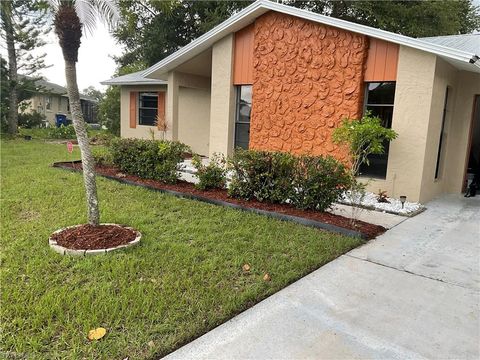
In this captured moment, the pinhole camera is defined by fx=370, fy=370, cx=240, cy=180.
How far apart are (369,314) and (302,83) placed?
22.9 feet

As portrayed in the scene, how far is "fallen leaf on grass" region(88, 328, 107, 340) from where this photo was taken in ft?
8.92

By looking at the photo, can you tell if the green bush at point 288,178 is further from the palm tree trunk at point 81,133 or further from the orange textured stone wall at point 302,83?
the palm tree trunk at point 81,133

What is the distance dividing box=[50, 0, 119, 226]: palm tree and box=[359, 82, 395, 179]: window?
587cm

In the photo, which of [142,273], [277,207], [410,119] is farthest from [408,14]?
[142,273]

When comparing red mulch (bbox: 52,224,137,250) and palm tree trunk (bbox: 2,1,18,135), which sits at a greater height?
palm tree trunk (bbox: 2,1,18,135)

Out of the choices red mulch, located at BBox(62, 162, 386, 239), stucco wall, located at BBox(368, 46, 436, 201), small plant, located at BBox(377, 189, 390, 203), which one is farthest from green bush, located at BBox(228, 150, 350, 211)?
stucco wall, located at BBox(368, 46, 436, 201)

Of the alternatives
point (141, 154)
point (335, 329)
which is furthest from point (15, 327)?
point (141, 154)

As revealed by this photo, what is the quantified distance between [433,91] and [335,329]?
622 centimetres

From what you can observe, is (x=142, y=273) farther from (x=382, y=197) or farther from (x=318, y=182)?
(x=382, y=197)

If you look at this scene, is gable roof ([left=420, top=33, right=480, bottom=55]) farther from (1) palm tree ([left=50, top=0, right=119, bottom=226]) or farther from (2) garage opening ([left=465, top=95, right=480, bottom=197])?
(1) palm tree ([left=50, top=0, right=119, bottom=226])

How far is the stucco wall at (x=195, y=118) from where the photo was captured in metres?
14.7

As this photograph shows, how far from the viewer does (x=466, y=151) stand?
9148mm

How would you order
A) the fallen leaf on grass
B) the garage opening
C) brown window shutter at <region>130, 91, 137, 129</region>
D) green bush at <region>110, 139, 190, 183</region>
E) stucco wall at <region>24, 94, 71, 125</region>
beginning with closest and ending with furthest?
1. the fallen leaf on grass
2. green bush at <region>110, 139, 190, 183</region>
3. the garage opening
4. brown window shutter at <region>130, 91, 137, 129</region>
5. stucco wall at <region>24, 94, 71, 125</region>

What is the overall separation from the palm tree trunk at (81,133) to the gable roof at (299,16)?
605 cm
